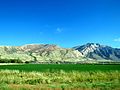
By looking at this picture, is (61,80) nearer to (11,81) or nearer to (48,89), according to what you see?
(11,81)

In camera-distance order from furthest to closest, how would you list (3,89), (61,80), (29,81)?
(61,80)
(29,81)
(3,89)

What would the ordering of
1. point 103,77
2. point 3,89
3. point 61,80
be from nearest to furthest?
point 3,89
point 61,80
point 103,77

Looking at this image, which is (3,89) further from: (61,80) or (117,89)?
(61,80)

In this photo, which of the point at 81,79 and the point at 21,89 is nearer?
the point at 21,89

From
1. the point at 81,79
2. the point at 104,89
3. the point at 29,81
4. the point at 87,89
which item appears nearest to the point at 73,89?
the point at 87,89

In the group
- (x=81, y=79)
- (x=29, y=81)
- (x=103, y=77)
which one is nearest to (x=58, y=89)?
(x=29, y=81)

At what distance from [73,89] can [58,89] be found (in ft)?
5.50

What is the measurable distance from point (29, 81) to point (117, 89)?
16.8 metres

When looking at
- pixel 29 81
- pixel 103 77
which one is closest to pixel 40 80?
pixel 29 81

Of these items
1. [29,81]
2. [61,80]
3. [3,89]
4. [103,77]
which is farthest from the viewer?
[103,77]

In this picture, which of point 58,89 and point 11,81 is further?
point 11,81

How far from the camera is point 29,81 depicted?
139 feet

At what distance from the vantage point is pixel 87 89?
30688 mm

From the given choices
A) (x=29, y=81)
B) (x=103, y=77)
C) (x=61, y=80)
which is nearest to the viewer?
(x=29, y=81)
